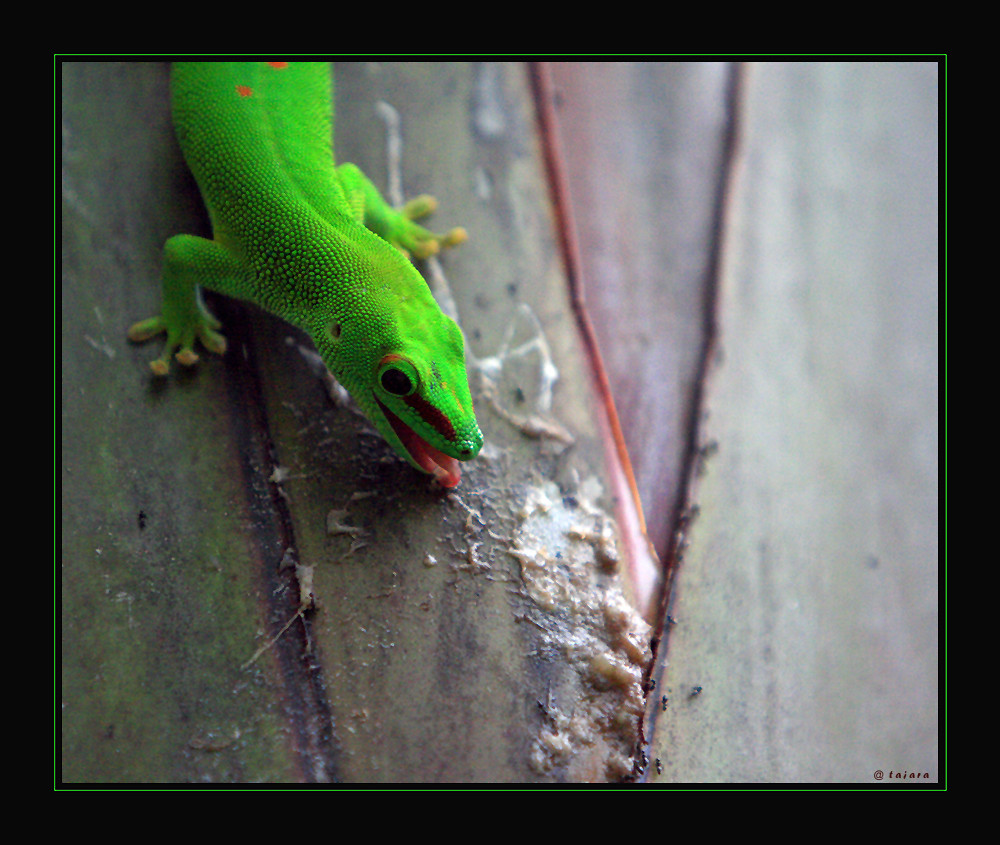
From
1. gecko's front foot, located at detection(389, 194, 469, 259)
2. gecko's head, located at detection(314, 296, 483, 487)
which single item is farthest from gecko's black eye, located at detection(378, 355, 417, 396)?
gecko's front foot, located at detection(389, 194, 469, 259)

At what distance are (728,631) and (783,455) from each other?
2.14ft

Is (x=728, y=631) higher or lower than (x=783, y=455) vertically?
lower

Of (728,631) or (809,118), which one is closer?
(728,631)

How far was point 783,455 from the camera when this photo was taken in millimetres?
2047

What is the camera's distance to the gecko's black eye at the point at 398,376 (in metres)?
1.51

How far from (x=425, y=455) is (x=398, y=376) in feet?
0.69

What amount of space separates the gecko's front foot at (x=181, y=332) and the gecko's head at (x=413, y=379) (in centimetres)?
32

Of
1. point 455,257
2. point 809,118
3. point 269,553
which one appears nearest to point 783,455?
point 455,257

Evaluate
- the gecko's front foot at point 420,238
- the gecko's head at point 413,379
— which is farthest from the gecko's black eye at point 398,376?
the gecko's front foot at point 420,238

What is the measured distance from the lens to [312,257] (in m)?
1.73

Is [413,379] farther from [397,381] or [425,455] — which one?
[425,455]

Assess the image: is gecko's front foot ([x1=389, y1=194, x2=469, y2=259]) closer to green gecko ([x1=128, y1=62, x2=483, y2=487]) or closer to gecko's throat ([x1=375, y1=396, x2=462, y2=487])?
green gecko ([x1=128, y1=62, x2=483, y2=487])

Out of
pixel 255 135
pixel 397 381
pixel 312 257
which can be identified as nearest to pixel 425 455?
pixel 397 381
